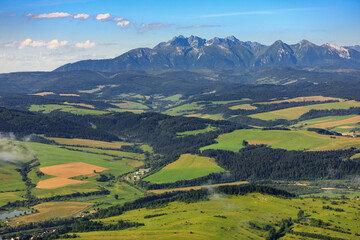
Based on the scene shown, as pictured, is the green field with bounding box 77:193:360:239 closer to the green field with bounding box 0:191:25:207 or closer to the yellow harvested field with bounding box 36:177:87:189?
the green field with bounding box 0:191:25:207

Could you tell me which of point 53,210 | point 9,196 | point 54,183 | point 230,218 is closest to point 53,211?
point 53,210

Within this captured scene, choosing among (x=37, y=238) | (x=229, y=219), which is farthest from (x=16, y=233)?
(x=229, y=219)

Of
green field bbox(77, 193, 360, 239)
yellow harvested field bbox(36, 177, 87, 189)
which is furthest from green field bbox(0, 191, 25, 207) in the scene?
green field bbox(77, 193, 360, 239)

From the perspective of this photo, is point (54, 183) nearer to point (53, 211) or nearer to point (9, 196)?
point (9, 196)

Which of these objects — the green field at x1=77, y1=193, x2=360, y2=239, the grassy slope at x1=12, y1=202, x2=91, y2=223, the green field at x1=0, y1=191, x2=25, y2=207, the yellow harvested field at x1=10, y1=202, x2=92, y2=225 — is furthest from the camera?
the green field at x1=0, y1=191, x2=25, y2=207

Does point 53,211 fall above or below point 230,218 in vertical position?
below

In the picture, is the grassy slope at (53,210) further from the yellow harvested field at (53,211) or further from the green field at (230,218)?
the green field at (230,218)

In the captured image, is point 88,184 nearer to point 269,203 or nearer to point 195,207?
point 195,207
